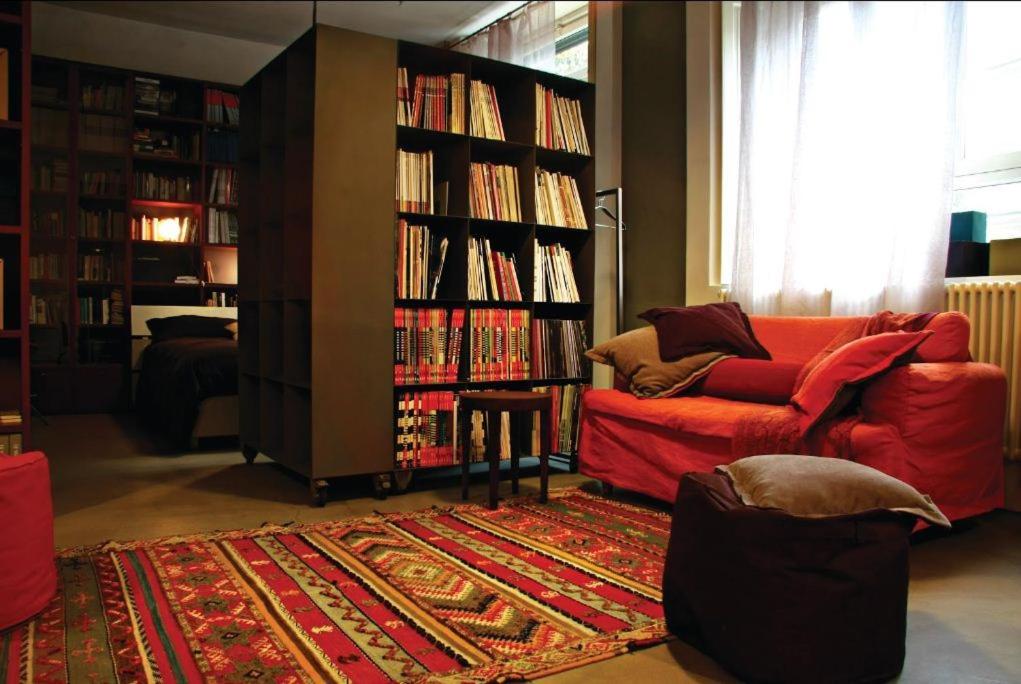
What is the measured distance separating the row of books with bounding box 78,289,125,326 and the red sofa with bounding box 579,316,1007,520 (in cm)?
482

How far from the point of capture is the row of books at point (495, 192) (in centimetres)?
381

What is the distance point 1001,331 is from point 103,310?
6435mm

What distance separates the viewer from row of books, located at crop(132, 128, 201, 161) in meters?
6.90

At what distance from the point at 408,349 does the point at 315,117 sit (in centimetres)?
104

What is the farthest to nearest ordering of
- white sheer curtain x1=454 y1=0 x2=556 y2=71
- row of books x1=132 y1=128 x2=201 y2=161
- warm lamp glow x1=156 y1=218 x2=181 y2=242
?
1. warm lamp glow x1=156 y1=218 x2=181 y2=242
2. row of books x1=132 y1=128 x2=201 y2=161
3. white sheer curtain x1=454 y1=0 x2=556 y2=71

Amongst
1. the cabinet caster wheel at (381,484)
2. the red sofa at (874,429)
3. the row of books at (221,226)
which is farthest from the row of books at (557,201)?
the row of books at (221,226)

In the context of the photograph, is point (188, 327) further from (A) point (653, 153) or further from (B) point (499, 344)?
(A) point (653, 153)

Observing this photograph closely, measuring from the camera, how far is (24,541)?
2.01 m

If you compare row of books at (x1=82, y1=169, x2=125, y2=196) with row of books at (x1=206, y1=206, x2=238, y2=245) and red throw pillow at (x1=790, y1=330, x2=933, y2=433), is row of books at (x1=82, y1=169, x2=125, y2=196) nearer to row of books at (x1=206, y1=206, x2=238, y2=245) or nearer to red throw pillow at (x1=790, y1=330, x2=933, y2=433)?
row of books at (x1=206, y1=206, x2=238, y2=245)

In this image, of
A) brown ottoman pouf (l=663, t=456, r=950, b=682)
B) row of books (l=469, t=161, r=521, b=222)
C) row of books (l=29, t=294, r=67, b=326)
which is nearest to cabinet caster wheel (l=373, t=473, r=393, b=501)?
row of books (l=469, t=161, r=521, b=222)

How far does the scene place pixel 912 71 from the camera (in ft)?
11.4

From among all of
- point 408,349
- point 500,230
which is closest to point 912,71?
point 500,230

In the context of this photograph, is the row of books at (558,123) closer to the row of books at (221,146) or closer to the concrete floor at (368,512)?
the concrete floor at (368,512)

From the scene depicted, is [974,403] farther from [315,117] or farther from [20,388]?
[20,388]
